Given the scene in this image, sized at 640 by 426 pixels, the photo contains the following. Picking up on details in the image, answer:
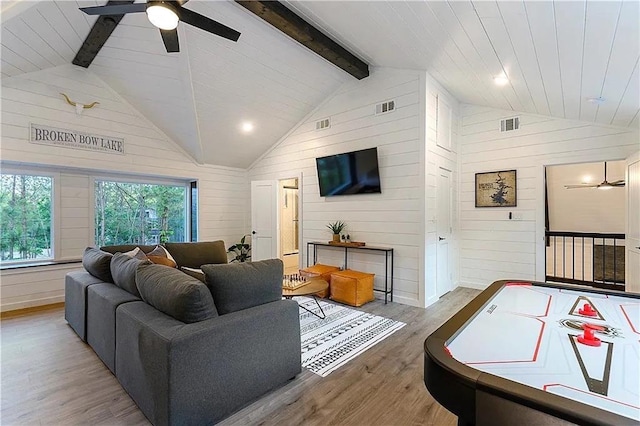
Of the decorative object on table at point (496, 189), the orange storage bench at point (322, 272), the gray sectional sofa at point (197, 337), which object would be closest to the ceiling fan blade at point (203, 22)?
the gray sectional sofa at point (197, 337)

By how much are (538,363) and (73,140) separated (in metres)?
5.96

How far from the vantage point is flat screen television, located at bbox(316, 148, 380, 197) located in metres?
4.68

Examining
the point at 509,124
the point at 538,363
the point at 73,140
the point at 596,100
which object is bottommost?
the point at 538,363

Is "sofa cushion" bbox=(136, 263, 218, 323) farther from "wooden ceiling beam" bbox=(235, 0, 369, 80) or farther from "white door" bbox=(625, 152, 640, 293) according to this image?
"white door" bbox=(625, 152, 640, 293)

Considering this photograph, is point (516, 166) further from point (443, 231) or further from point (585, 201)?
point (585, 201)

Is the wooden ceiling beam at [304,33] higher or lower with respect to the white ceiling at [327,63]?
higher

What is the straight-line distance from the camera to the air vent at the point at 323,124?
5403 millimetres

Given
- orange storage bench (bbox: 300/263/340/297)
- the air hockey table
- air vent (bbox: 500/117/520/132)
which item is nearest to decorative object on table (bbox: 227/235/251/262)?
orange storage bench (bbox: 300/263/340/297)

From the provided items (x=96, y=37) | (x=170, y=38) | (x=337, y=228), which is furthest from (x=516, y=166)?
(x=96, y=37)

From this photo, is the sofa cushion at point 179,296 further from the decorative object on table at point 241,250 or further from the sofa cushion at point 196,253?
the decorative object on table at point 241,250

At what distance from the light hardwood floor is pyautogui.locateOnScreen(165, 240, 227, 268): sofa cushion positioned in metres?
1.68

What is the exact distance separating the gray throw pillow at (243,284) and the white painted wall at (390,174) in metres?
2.52

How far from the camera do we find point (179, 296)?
1916mm

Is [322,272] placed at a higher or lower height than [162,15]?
lower
